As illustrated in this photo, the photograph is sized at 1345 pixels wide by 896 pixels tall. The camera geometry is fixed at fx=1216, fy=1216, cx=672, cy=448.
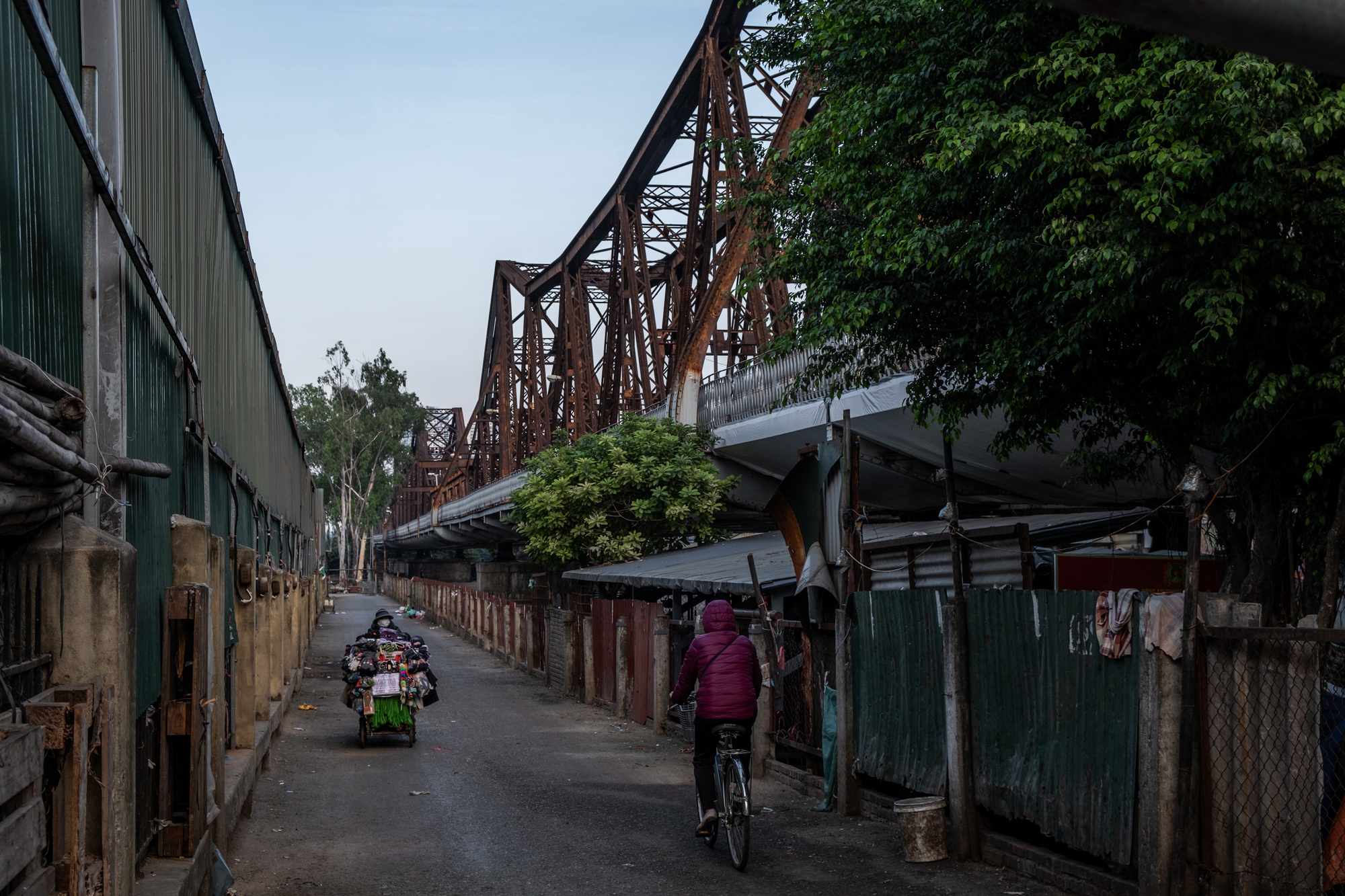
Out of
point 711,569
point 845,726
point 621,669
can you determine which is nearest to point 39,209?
point 845,726

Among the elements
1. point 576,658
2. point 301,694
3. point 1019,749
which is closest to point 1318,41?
point 1019,749

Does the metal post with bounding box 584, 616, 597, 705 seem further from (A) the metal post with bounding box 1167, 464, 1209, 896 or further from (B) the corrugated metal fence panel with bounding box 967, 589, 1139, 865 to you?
(A) the metal post with bounding box 1167, 464, 1209, 896

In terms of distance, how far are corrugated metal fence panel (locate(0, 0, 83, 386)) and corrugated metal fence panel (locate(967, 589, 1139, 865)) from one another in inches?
224

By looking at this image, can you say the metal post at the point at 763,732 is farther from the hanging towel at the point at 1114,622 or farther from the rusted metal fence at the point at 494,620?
the rusted metal fence at the point at 494,620

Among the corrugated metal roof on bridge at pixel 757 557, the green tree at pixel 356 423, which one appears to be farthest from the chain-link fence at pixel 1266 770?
the green tree at pixel 356 423

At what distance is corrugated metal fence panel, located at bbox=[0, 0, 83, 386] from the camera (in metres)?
4.21

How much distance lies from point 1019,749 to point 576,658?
14.2 metres

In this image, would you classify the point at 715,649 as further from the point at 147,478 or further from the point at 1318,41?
the point at 1318,41

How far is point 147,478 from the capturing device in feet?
22.3

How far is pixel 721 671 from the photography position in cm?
897

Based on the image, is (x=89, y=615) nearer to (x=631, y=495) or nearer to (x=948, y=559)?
(x=948, y=559)

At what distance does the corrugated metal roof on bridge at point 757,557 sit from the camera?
14.2 m

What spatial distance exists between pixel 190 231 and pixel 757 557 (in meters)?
10.7

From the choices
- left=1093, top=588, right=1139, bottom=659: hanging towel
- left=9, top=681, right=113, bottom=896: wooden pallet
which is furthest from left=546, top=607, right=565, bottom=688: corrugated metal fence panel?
left=9, top=681, right=113, bottom=896: wooden pallet
